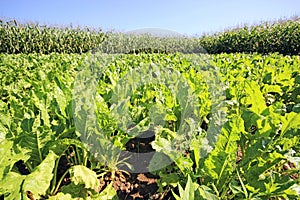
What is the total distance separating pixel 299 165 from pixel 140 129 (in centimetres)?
104

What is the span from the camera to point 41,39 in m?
21.5

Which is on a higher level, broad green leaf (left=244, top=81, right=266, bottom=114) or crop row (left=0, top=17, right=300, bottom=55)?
crop row (left=0, top=17, right=300, bottom=55)

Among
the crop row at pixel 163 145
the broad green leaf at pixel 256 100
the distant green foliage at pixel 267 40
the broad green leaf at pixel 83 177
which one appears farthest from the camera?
the distant green foliage at pixel 267 40

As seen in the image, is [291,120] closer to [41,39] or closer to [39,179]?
[39,179]

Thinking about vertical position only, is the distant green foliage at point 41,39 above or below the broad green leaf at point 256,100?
above

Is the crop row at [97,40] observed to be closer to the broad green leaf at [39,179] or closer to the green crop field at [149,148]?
the green crop field at [149,148]

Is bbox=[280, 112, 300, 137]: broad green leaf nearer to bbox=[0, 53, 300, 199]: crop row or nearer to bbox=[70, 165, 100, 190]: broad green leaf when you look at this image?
bbox=[0, 53, 300, 199]: crop row

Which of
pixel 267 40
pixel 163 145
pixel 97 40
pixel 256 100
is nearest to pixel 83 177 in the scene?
pixel 163 145

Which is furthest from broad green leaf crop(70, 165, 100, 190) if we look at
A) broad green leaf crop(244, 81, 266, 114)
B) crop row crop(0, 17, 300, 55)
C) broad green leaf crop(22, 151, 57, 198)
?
crop row crop(0, 17, 300, 55)

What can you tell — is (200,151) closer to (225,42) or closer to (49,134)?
(49,134)

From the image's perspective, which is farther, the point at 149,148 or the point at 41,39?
the point at 41,39

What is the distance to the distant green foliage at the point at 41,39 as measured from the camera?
66.0 feet

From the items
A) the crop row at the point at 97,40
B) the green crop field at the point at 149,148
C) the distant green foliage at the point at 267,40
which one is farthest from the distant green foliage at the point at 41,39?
the green crop field at the point at 149,148

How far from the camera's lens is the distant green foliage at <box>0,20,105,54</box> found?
20.1 metres
